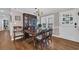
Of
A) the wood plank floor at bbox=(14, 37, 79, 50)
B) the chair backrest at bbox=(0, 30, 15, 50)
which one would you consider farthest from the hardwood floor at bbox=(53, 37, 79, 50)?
the chair backrest at bbox=(0, 30, 15, 50)

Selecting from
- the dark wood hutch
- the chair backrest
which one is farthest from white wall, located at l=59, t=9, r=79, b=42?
the chair backrest

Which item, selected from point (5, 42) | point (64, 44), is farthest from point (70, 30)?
point (5, 42)

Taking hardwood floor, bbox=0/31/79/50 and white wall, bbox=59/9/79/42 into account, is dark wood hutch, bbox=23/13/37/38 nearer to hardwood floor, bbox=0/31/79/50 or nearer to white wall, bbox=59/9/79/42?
hardwood floor, bbox=0/31/79/50

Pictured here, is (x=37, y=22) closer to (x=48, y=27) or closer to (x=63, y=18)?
(x=48, y=27)

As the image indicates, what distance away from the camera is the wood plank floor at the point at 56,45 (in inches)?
92.5

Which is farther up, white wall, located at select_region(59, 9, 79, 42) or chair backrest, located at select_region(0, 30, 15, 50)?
white wall, located at select_region(59, 9, 79, 42)

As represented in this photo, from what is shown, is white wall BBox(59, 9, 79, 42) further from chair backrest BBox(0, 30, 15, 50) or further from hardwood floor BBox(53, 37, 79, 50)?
chair backrest BBox(0, 30, 15, 50)

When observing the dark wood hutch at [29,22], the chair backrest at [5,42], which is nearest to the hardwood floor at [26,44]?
the chair backrest at [5,42]

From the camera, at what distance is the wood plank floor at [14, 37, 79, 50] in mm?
2350

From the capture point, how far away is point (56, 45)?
2369 millimetres
